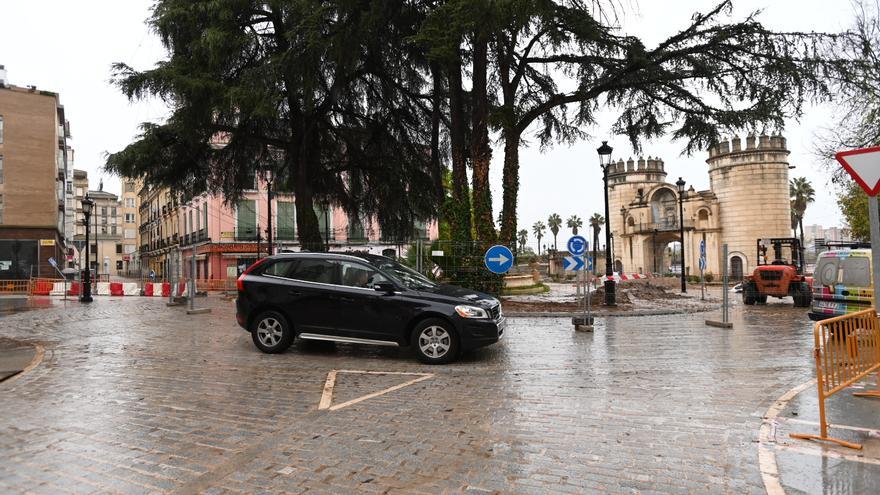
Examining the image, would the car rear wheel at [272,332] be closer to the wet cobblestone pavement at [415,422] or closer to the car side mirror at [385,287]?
the wet cobblestone pavement at [415,422]

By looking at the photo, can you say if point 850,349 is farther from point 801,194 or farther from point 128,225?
point 128,225

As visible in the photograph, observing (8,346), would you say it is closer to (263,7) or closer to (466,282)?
(466,282)

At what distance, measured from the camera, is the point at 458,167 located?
1916 cm

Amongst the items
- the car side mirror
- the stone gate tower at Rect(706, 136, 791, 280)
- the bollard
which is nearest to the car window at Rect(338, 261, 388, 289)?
the car side mirror

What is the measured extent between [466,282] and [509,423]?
40.2ft

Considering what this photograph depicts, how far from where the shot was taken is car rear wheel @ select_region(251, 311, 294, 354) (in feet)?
30.0

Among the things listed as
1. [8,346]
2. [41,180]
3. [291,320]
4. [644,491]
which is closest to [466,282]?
[291,320]

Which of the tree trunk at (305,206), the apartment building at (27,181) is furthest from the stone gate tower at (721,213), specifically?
the apartment building at (27,181)

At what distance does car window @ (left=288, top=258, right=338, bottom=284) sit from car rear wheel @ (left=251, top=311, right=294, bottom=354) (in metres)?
0.76

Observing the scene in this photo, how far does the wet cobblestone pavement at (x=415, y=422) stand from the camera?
3.94 m

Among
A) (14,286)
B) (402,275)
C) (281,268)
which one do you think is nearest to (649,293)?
(402,275)

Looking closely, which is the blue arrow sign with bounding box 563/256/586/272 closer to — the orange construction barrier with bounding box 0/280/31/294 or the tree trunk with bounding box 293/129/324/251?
the tree trunk with bounding box 293/129/324/251

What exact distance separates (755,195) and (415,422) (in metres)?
53.5

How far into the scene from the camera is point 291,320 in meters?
9.10
